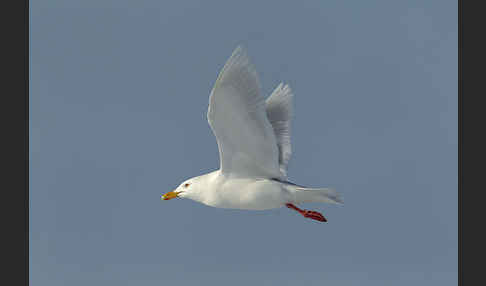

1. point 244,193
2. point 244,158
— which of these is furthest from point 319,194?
point 244,158

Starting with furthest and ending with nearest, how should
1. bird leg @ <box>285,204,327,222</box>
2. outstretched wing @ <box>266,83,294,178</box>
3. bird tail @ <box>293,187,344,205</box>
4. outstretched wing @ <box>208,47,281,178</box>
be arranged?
outstretched wing @ <box>266,83,294,178</box>
bird leg @ <box>285,204,327,222</box>
bird tail @ <box>293,187,344,205</box>
outstretched wing @ <box>208,47,281,178</box>

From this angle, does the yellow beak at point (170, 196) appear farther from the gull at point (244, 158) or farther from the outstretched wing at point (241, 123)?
the outstretched wing at point (241, 123)

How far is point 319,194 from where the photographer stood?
13.4 meters

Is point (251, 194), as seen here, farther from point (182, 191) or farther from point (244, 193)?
point (182, 191)

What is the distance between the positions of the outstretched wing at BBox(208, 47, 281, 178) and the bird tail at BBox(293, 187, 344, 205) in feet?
2.40

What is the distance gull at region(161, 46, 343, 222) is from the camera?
40.4 feet

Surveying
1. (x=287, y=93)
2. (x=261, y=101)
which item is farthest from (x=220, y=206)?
(x=287, y=93)

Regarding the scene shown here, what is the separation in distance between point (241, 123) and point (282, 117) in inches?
116

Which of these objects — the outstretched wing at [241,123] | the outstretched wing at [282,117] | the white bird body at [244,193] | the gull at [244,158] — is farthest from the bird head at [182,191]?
the outstretched wing at [282,117]

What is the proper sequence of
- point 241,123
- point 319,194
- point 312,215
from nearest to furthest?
point 241,123 < point 319,194 < point 312,215

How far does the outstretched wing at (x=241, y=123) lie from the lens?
40.2ft

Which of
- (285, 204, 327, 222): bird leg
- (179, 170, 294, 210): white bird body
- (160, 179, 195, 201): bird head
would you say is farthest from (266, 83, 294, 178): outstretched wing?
(160, 179, 195, 201): bird head

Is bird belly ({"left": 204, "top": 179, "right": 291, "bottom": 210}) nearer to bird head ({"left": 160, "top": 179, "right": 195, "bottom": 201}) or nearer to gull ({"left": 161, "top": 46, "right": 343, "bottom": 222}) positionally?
gull ({"left": 161, "top": 46, "right": 343, "bottom": 222})

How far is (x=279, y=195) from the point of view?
13.5m
